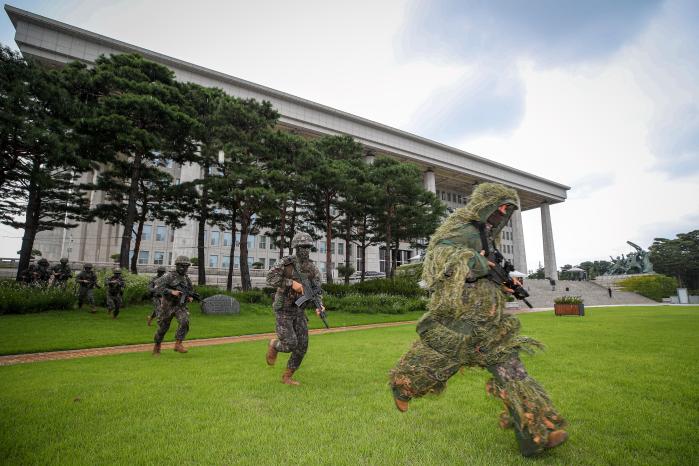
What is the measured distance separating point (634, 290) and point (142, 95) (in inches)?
2049

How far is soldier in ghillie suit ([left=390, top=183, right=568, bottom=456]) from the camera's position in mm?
2773

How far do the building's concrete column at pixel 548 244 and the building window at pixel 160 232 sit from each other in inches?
2490

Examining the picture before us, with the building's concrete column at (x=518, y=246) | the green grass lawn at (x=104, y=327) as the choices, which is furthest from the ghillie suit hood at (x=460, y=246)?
the building's concrete column at (x=518, y=246)

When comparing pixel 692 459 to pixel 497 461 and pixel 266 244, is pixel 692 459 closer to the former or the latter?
pixel 497 461

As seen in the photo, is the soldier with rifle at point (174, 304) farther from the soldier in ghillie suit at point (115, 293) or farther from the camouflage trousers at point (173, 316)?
the soldier in ghillie suit at point (115, 293)

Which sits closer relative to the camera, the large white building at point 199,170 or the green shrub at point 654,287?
the large white building at point 199,170

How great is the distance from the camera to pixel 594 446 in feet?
10.1

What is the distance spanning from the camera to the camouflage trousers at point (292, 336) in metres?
5.45

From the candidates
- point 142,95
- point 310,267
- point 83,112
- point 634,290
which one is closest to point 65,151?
point 83,112

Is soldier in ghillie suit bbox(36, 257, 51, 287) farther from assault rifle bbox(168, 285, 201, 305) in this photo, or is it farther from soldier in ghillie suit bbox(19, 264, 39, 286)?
assault rifle bbox(168, 285, 201, 305)

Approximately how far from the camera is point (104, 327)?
1164cm

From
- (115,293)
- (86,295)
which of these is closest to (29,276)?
(86,295)

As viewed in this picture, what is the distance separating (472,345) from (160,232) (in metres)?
47.3

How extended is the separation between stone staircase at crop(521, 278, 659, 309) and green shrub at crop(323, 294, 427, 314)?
1759cm
